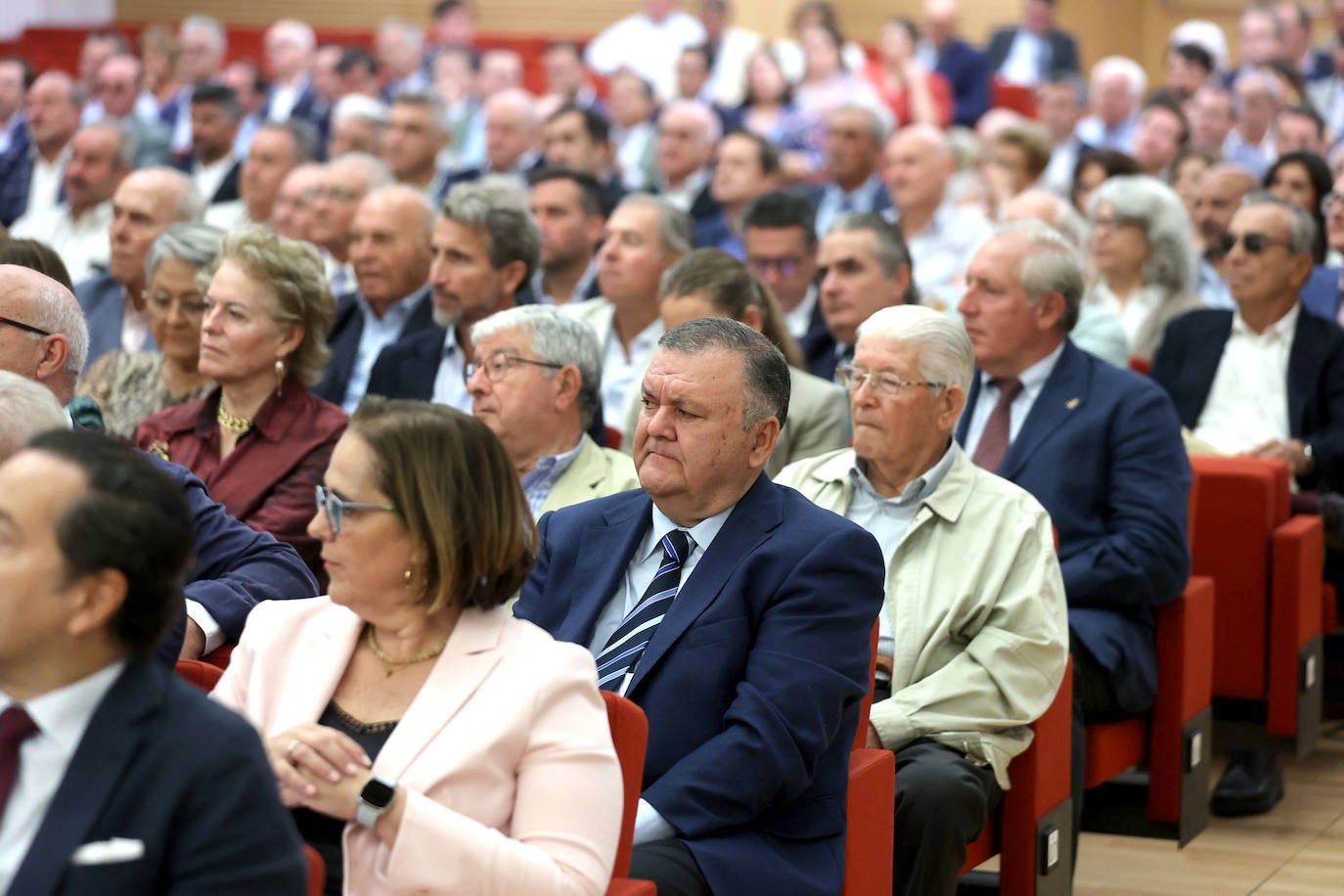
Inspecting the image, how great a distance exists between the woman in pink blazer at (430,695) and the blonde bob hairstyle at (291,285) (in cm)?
169

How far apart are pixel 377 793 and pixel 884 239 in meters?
3.06

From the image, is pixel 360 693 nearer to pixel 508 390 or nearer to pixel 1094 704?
pixel 508 390

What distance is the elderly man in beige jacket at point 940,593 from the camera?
2.68 metres

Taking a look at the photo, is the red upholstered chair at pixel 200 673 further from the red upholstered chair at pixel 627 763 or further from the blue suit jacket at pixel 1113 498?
the blue suit jacket at pixel 1113 498

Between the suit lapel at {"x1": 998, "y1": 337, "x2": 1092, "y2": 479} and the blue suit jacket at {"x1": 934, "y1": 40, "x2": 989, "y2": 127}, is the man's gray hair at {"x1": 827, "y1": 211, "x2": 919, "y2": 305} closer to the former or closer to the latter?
the suit lapel at {"x1": 998, "y1": 337, "x2": 1092, "y2": 479}

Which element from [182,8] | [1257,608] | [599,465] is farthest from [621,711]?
[182,8]

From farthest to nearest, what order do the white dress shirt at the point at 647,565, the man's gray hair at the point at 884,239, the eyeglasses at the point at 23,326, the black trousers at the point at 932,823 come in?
the man's gray hair at the point at 884,239, the eyeglasses at the point at 23,326, the black trousers at the point at 932,823, the white dress shirt at the point at 647,565

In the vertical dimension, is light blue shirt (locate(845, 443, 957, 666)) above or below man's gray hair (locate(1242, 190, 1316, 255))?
below

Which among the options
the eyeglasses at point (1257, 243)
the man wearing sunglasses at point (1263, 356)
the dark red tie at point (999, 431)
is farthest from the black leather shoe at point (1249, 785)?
the eyeglasses at point (1257, 243)

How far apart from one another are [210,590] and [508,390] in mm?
1059

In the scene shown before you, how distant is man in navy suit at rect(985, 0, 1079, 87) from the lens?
38.1 feet

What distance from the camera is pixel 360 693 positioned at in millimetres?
1897

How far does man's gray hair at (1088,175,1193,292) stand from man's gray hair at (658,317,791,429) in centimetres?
310

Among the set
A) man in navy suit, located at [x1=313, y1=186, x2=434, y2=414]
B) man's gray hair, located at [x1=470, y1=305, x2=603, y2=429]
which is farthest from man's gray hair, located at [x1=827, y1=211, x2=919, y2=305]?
man in navy suit, located at [x1=313, y1=186, x2=434, y2=414]
